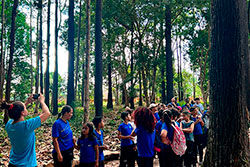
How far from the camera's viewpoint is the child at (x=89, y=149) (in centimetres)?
480

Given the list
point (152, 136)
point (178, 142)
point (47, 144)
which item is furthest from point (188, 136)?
point (47, 144)

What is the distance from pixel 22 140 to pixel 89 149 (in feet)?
5.57

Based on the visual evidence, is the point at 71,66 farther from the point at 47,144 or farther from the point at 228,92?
the point at 228,92

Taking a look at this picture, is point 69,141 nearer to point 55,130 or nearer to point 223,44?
point 55,130

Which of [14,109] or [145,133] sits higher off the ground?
[14,109]

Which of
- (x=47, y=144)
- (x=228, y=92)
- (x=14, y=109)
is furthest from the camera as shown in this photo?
(x=47, y=144)

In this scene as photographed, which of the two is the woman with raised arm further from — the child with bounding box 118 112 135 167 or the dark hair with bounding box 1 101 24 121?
the child with bounding box 118 112 135 167

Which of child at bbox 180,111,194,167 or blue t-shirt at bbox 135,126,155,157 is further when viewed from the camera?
child at bbox 180,111,194,167

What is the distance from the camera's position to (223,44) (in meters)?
4.72

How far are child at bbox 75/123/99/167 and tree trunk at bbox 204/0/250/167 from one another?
2.46 metres

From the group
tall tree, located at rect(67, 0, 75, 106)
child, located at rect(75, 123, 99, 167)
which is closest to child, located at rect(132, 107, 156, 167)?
child, located at rect(75, 123, 99, 167)

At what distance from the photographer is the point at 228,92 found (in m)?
4.61

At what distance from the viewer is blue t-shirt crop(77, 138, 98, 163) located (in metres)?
4.80

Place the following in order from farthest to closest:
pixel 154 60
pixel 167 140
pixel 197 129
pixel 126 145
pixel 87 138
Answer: pixel 154 60
pixel 197 129
pixel 126 145
pixel 167 140
pixel 87 138
